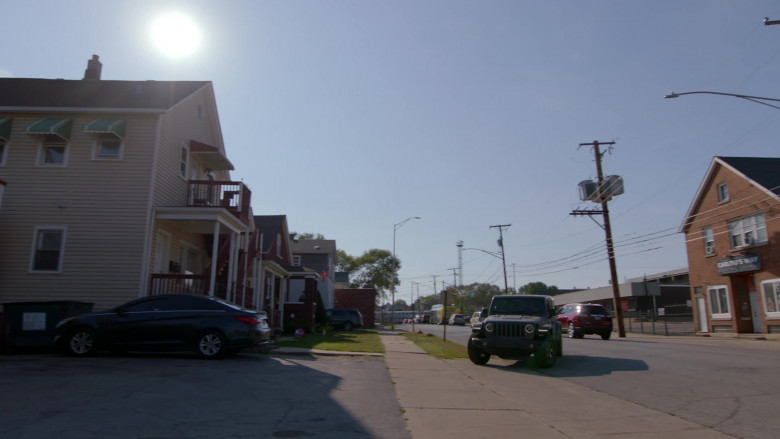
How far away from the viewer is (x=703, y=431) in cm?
610

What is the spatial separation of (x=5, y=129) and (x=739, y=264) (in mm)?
33219

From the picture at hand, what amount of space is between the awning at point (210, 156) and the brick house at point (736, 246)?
2477 centimetres

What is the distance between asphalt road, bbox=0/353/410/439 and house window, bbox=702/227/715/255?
2823 centimetres

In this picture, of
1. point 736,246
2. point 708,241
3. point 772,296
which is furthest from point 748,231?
point 708,241

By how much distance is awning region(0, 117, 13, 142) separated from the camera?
1644 cm

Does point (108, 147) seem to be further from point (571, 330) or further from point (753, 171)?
point (753, 171)

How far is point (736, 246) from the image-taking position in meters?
29.8

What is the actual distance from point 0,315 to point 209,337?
5510 mm

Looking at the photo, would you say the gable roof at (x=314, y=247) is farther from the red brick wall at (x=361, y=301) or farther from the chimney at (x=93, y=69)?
the chimney at (x=93, y=69)

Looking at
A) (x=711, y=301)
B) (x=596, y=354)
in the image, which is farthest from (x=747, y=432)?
(x=711, y=301)

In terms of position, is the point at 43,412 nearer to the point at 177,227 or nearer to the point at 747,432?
the point at 747,432

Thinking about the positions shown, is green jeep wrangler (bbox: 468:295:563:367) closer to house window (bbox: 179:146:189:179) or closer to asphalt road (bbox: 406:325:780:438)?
asphalt road (bbox: 406:325:780:438)

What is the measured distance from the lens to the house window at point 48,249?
1587 cm

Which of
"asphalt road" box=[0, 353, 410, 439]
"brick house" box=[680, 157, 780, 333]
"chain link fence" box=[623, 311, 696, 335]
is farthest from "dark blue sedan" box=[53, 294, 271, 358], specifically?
"chain link fence" box=[623, 311, 696, 335]
